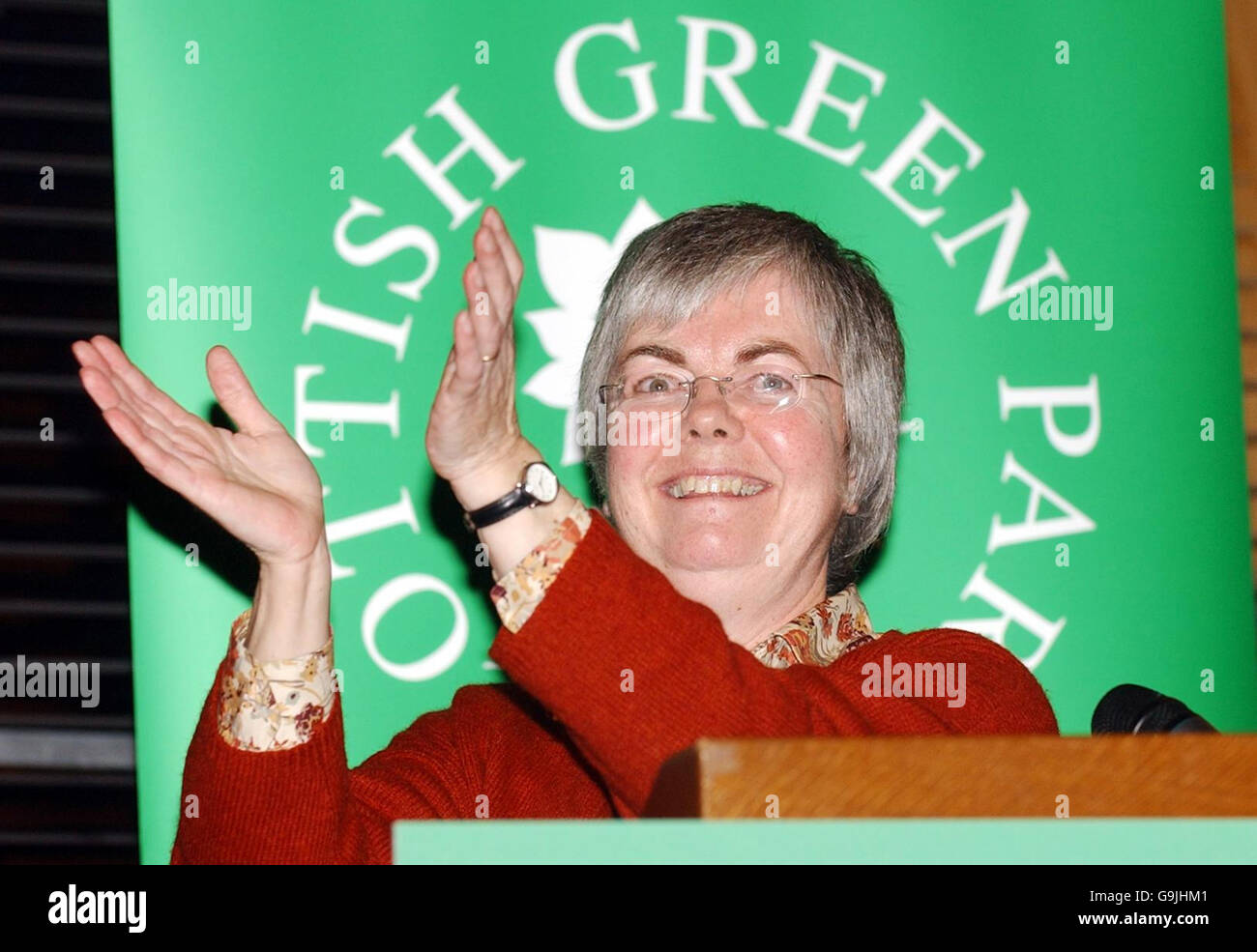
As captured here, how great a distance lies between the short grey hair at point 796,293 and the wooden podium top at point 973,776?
100 centimetres

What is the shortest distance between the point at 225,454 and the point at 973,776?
2.70 feet

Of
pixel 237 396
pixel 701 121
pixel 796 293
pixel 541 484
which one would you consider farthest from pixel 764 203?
pixel 541 484

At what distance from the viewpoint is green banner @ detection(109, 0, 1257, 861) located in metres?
2.26

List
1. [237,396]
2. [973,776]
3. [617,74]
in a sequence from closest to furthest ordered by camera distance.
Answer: [973,776], [237,396], [617,74]

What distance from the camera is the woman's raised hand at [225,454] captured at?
1.48m

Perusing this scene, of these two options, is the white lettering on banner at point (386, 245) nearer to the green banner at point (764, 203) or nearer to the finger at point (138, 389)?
the green banner at point (764, 203)

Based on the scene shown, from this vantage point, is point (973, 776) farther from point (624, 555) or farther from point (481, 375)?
point (481, 375)

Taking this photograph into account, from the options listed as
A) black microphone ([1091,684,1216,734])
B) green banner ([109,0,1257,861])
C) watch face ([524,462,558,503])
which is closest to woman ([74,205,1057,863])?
watch face ([524,462,558,503])

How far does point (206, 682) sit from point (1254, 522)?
1.81 meters

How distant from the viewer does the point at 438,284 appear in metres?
2.31

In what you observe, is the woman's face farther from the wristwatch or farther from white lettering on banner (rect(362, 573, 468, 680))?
the wristwatch

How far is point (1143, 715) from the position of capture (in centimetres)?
132
